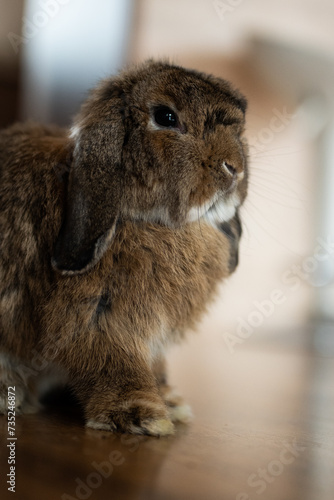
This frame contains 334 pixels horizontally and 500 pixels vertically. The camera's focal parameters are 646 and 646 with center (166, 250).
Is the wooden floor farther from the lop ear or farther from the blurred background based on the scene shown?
the blurred background

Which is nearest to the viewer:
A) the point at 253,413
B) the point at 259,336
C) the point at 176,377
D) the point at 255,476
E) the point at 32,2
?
the point at 255,476

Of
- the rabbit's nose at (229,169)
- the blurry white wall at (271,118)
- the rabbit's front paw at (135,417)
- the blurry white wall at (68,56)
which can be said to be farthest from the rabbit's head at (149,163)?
the blurry white wall at (68,56)

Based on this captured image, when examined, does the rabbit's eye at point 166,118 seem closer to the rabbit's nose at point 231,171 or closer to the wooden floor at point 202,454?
the rabbit's nose at point 231,171

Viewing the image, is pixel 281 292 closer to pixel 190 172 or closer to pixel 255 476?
pixel 190 172

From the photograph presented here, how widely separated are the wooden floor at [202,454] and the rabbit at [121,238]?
0.07 meters

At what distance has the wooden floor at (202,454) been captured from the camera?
768 mm

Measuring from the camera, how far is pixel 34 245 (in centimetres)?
113

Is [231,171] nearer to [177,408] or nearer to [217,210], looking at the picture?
[217,210]

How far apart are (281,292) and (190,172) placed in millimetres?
1985

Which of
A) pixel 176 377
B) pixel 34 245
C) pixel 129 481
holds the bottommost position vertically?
pixel 176 377

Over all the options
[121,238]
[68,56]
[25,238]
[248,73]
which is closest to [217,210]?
[121,238]

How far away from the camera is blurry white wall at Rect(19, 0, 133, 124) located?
2.64 m

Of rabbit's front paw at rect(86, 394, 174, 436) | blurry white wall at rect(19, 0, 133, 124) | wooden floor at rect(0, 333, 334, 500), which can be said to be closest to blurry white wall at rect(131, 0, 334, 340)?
blurry white wall at rect(19, 0, 133, 124)

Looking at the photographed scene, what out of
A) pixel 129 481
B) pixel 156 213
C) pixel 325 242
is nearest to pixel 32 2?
pixel 325 242
